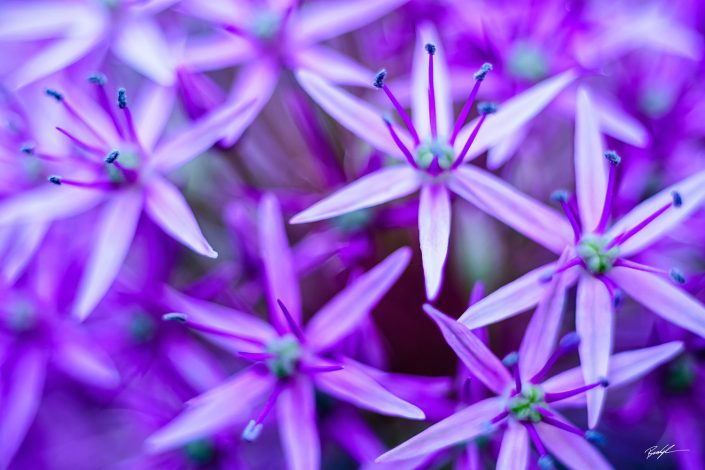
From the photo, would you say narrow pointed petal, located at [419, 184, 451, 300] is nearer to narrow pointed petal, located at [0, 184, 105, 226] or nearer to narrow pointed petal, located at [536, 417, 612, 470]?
narrow pointed petal, located at [536, 417, 612, 470]

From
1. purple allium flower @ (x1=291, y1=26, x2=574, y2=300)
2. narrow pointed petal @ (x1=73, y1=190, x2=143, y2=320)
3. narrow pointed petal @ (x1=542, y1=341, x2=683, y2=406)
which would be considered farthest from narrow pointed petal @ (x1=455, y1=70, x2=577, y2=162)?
narrow pointed petal @ (x1=73, y1=190, x2=143, y2=320)

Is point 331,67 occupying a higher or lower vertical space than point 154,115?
higher

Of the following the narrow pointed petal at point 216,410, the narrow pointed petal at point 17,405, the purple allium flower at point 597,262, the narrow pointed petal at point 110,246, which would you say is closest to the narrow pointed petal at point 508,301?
the purple allium flower at point 597,262

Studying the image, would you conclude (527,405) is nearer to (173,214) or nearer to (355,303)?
(355,303)

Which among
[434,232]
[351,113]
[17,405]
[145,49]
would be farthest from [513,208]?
[17,405]

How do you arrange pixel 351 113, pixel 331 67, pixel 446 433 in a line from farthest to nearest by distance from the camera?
pixel 331 67
pixel 351 113
pixel 446 433

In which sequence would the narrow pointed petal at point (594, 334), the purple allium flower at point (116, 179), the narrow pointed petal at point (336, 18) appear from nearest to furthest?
the narrow pointed petal at point (594, 334)
the purple allium flower at point (116, 179)
the narrow pointed petal at point (336, 18)

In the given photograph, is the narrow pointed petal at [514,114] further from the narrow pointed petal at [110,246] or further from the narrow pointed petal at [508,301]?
the narrow pointed petal at [110,246]

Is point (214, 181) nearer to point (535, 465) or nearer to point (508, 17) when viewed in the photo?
point (508, 17)
